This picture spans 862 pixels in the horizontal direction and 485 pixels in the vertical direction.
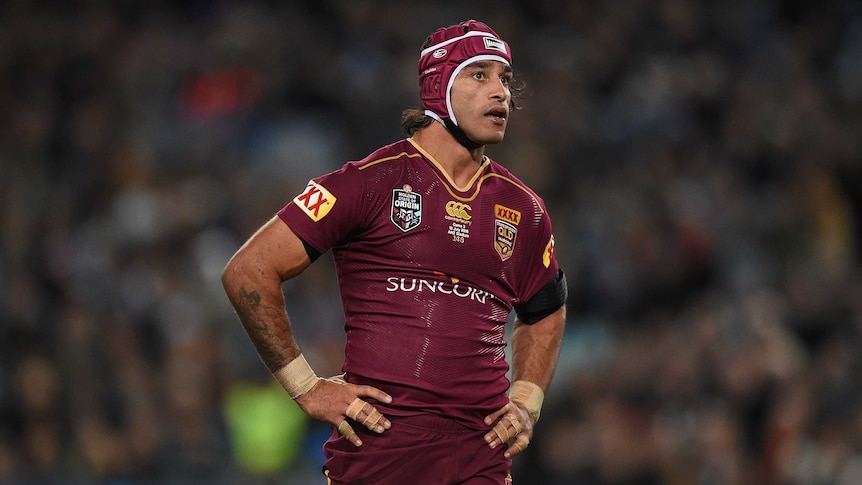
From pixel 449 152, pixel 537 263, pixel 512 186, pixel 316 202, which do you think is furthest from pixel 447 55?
pixel 537 263

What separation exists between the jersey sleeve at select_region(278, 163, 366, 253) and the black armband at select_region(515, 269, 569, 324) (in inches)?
38.8

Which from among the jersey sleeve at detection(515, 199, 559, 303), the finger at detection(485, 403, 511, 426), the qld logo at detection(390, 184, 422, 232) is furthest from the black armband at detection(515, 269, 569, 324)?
the qld logo at detection(390, 184, 422, 232)

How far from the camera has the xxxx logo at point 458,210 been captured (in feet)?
16.4

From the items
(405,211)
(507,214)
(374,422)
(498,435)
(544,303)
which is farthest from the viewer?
(544,303)

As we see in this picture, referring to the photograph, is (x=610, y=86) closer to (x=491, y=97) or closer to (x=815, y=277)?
(x=815, y=277)

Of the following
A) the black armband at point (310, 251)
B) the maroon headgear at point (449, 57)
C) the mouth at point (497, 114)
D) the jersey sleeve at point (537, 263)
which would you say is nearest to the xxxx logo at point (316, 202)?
the black armband at point (310, 251)

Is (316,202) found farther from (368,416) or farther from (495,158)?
(495,158)

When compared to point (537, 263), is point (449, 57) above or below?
above

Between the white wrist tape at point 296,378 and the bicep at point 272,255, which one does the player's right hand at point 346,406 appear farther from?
the bicep at point 272,255

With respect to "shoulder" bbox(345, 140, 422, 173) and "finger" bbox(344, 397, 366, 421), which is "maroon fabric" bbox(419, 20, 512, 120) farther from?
"finger" bbox(344, 397, 366, 421)

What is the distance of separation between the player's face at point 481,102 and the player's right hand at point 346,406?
3.59 ft

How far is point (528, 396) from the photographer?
213 inches

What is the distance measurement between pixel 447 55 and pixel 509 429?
151 centimetres

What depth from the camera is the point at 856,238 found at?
11.9 m
